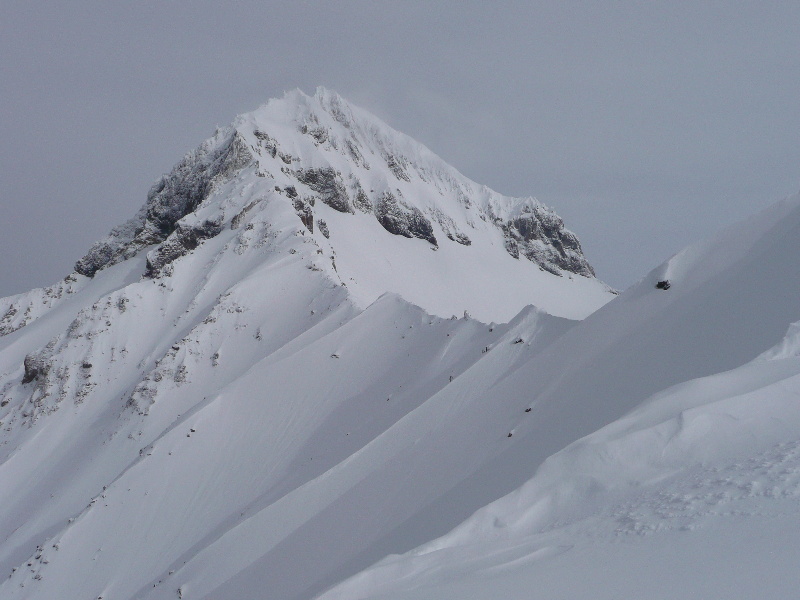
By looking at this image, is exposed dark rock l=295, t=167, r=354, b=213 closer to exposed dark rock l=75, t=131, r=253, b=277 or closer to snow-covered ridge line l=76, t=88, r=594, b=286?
snow-covered ridge line l=76, t=88, r=594, b=286

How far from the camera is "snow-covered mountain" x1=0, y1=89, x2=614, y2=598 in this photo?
17344mm

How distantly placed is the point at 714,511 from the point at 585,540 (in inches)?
70.7

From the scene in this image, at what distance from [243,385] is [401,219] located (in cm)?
3904

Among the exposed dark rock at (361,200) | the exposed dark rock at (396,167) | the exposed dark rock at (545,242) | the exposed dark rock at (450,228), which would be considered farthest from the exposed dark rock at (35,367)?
the exposed dark rock at (545,242)

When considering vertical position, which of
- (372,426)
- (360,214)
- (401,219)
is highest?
(360,214)

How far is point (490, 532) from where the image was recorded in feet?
30.5

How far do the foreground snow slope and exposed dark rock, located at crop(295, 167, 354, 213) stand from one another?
145 ft

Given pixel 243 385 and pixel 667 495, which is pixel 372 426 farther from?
pixel 667 495

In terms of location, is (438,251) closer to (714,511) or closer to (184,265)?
(184,265)

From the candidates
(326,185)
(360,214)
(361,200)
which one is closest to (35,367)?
(326,185)

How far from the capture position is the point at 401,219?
63.1 meters

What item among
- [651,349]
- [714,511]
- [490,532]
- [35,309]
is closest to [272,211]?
[35,309]

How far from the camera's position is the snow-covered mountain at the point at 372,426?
25.0 feet

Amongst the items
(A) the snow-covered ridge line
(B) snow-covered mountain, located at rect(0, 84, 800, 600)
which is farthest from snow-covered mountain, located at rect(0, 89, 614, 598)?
(A) the snow-covered ridge line
